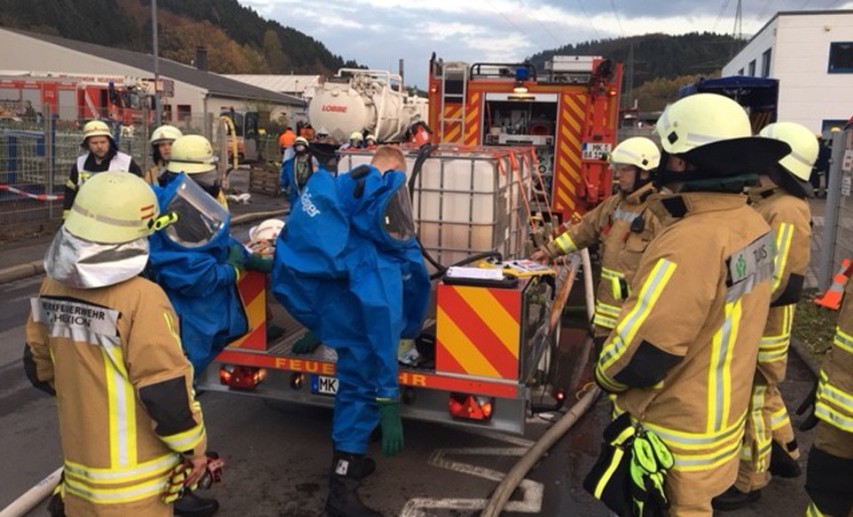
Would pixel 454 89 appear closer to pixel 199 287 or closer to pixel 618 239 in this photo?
pixel 618 239

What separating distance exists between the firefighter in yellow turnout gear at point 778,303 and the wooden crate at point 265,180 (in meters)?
16.8

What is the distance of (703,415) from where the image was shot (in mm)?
2547

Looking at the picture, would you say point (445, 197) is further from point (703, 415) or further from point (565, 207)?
point (565, 207)

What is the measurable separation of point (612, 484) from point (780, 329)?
198 centimetres

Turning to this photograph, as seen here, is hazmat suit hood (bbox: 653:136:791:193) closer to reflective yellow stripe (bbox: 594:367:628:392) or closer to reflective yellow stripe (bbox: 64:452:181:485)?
reflective yellow stripe (bbox: 594:367:628:392)

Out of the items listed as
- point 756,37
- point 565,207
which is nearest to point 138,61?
point 756,37

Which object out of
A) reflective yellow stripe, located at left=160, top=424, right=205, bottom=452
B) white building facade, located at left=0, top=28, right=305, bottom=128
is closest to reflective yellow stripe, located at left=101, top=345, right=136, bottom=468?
reflective yellow stripe, located at left=160, top=424, right=205, bottom=452

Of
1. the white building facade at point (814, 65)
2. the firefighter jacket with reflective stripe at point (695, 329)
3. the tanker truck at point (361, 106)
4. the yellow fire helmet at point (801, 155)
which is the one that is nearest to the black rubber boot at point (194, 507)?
the firefighter jacket with reflective stripe at point (695, 329)

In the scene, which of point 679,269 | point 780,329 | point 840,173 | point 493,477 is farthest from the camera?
point 840,173

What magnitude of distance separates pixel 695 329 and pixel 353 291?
1864 millimetres

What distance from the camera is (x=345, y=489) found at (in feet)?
12.6

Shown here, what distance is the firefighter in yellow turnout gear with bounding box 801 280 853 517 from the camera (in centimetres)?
288

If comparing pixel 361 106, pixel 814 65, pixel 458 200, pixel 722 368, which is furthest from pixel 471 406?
pixel 814 65

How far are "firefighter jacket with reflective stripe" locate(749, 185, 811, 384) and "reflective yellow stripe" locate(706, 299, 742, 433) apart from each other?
Result: 1.41 metres
